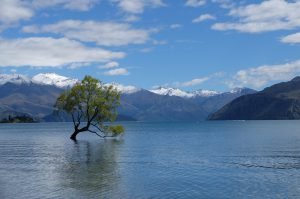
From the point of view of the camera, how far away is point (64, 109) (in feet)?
442

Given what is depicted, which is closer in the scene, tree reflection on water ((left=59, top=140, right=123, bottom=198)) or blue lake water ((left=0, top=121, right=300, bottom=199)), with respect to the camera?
blue lake water ((left=0, top=121, right=300, bottom=199))

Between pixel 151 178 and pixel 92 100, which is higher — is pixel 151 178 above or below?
below

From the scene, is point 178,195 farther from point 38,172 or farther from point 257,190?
point 38,172

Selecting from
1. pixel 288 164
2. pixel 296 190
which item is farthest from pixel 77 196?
pixel 288 164

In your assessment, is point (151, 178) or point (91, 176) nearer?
point (151, 178)

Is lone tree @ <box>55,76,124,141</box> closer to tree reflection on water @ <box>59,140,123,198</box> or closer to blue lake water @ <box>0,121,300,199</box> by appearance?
tree reflection on water @ <box>59,140,123,198</box>

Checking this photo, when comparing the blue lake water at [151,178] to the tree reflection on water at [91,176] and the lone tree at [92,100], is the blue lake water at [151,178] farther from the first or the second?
the lone tree at [92,100]

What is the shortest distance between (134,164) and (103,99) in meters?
59.9

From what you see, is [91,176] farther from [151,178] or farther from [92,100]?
[92,100]

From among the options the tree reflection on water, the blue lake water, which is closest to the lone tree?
the tree reflection on water

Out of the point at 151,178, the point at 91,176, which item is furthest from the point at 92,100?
the point at 151,178

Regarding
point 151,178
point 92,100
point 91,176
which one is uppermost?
point 92,100

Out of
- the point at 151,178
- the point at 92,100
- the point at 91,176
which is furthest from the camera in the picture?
the point at 92,100

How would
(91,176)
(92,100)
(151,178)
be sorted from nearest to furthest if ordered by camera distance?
(151,178) < (91,176) < (92,100)
